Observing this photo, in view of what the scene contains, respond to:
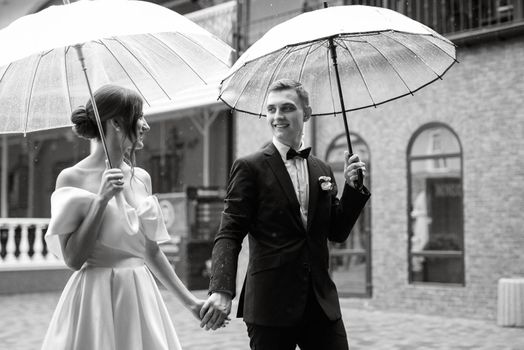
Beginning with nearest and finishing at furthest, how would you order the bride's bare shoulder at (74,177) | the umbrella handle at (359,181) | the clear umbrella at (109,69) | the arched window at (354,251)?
1. the bride's bare shoulder at (74,177)
2. the umbrella handle at (359,181)
3. the clear umbrella at (109,69)
4. the arched window at (354,251)

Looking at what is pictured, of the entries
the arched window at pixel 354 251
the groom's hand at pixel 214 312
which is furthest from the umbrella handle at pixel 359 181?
the arched window at pixel 354 251

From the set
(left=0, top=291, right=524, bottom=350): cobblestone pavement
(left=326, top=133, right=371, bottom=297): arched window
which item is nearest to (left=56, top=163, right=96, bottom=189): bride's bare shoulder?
(left=0, top=291, right=524, bottom=350): cobblestone pavement

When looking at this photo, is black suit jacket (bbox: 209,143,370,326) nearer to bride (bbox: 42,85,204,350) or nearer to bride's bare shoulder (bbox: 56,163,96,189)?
bride (bbox: 42,85,204,350)

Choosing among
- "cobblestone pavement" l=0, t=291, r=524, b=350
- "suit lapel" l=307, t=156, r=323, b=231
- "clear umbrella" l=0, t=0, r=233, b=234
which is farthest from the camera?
"cobblestone pavement" l=0, t=291, r=524, b=350

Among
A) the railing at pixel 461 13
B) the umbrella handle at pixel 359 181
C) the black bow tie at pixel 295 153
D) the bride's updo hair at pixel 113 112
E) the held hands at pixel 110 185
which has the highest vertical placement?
the railing at pixel 461 13

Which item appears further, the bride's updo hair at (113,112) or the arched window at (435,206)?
the arched window at (435,206)

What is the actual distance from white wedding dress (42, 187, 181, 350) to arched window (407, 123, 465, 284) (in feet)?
31.0

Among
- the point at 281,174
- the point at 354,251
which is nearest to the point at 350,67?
the point at 281,174

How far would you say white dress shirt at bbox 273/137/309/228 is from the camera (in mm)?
3568

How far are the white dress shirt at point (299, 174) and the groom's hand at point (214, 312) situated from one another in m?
0.56

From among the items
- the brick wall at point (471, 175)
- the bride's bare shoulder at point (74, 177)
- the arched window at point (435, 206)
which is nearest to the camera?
the bride's bare shoulder at point (74, 177)

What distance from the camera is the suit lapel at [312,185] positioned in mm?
3512

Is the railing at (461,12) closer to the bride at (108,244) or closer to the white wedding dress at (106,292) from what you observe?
the bride at (108,244)

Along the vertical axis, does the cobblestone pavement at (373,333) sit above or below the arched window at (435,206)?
below
